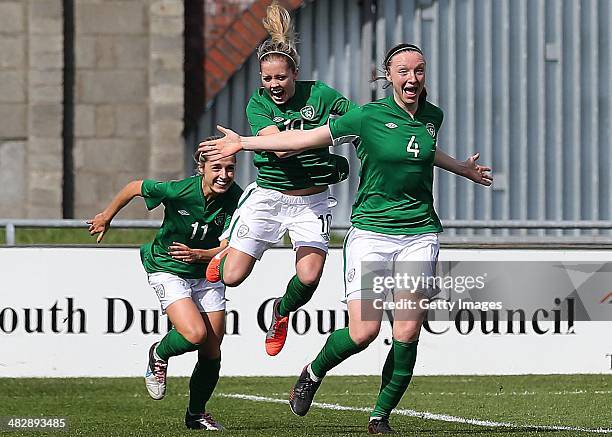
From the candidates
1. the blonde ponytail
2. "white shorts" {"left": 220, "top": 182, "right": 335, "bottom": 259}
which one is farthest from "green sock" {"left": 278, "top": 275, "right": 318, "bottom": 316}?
the blonde ponytail

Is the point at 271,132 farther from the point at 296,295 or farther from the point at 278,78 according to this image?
the point at 296,295

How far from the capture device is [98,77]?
18.4 meters

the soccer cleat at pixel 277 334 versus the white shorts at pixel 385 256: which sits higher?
the white shorts at pixel 385 256

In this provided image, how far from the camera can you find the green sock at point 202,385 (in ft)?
30.9

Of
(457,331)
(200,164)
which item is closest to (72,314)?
(457,331)

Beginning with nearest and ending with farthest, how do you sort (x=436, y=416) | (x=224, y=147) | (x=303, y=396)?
(x=224, y=147) → (x=303, y=396) → (x=436, y=416)

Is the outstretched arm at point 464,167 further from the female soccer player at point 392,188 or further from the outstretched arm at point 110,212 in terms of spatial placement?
the outstretched arm at point 110,212

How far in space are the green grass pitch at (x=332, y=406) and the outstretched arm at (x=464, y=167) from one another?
143 cm

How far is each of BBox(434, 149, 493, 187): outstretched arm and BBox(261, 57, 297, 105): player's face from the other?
101 centimetres

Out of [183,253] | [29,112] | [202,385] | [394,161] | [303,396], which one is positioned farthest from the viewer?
[29,112]

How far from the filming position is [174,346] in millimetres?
9477

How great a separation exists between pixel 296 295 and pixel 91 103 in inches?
368

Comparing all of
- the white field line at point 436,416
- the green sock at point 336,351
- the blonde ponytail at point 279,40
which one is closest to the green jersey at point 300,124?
the blonde ponytail at point 279,40

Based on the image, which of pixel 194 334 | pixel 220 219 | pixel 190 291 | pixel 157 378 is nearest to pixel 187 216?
pixel 220 219
